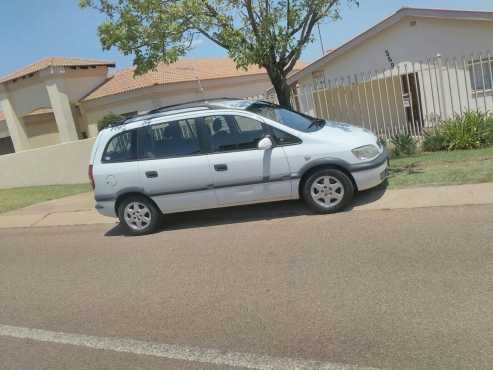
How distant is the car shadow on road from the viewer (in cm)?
722

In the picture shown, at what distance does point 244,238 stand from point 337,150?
1734 mm

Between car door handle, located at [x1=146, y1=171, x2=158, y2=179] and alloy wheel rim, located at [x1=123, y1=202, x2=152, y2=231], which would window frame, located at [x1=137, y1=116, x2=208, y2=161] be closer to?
car door handle, located at [x1=146, y1=171, x2=158, y2=179]

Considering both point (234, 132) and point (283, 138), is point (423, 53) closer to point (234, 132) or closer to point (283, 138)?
point (283, 138)

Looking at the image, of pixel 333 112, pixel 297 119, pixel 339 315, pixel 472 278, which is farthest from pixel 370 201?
pixel 333 112

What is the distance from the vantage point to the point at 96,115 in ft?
83.5

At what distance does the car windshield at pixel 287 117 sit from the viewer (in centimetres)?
713

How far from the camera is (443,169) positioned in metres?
8.34

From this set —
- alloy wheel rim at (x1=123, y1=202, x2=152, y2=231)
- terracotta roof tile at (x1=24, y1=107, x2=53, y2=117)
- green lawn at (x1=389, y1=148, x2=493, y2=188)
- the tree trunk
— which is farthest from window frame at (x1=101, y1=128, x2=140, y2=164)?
terracotta roof tile at (x1=24, y1=107, x2=53, y2=117)

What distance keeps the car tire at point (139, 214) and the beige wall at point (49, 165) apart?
9127mm

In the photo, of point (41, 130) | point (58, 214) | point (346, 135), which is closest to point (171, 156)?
point (346, 135)

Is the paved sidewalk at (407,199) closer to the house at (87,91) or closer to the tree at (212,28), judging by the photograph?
Result: the tree at (212,28)

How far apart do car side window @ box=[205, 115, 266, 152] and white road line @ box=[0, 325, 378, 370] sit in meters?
3.47

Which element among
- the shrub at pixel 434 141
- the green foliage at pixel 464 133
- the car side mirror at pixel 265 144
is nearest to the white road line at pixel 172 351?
the car side mirror at pixel 265 144

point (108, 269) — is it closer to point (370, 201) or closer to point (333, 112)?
point (370, 201)
